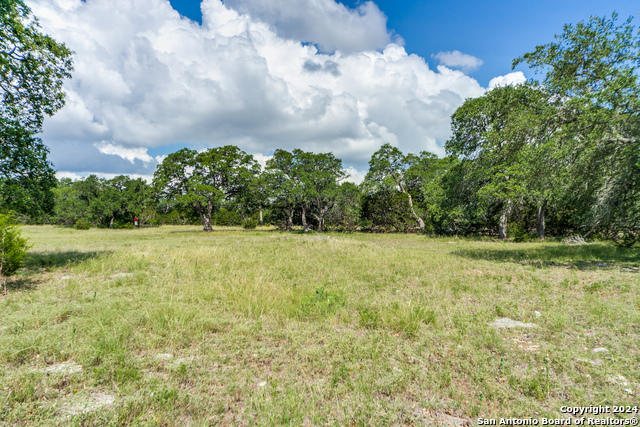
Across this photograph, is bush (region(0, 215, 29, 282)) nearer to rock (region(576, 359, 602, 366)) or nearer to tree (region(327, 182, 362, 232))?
rock (region(576, 359, 602, 366))

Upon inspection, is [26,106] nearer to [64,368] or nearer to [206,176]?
[64,368]

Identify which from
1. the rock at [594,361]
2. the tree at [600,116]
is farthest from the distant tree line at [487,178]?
the rock at [594,361]

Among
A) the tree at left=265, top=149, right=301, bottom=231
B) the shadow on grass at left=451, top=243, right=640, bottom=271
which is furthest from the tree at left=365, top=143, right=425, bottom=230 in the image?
the shadow on grass at left=451, top=243, right=640, bottom=271

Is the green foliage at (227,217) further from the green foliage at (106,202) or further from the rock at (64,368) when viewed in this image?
the rock at (64,368)

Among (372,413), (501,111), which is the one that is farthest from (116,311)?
(501,111)

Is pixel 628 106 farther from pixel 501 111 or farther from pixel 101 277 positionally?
pixel 101 277

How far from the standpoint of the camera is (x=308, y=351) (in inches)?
174

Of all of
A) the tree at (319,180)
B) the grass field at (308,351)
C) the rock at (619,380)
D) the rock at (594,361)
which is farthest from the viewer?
the tree at (319,180)

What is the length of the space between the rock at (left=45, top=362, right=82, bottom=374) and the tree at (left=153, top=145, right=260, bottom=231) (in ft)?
106

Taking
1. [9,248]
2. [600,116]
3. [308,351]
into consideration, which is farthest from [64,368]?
[600,116]

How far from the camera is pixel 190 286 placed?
807 cm

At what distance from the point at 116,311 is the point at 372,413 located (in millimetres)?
5612

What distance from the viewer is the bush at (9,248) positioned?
26.6 ft

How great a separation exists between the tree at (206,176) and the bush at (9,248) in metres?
26.5
